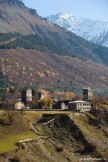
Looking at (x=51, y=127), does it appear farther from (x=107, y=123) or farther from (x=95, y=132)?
(x=107, y=123)

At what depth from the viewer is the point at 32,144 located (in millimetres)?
103312

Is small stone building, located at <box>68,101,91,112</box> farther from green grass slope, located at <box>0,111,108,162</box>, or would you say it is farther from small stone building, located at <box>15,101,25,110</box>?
green grass slope, located at <box>0,111,108,162</box>

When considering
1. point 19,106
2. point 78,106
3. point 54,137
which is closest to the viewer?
point 54,137

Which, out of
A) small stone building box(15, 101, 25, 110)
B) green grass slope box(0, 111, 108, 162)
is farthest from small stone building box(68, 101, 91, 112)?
green grass slope box(0, 111, 108, 162)

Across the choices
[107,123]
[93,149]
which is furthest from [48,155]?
[107,123]

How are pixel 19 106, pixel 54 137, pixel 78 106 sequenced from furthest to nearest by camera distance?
pixel 19 106, pixel 78 106, pixel 54 137

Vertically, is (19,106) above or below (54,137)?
above

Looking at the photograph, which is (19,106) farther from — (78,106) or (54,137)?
(54,137)

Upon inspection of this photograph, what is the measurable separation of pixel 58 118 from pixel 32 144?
3260 cm

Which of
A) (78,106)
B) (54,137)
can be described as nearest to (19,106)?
(78,106)

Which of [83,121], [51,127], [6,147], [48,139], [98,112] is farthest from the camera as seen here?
[98,112]

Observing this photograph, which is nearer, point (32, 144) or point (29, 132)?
point (32, 144)

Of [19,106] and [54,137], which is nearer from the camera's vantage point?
[54,137]

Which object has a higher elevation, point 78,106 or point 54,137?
point 78,106
